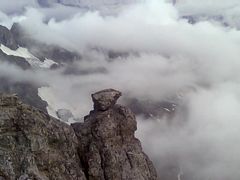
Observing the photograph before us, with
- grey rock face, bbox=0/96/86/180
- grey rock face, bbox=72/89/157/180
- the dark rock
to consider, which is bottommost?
grey rock face, bbox=0/96/86/180

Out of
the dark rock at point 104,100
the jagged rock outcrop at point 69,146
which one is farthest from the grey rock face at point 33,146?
the dark rock at point 104,100

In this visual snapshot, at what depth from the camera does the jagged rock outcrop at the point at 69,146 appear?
51875 mm

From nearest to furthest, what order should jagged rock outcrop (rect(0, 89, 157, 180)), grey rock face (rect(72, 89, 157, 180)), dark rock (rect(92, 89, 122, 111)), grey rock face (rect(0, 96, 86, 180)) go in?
grey rock face (rect(0, 96, 86, 180)), jagged rock outcrop (rect(0, 89, 157, 180)), grey rock face (rect(72, 89, 157, 180)), dark rock (rect(92, 89, 122, 111))

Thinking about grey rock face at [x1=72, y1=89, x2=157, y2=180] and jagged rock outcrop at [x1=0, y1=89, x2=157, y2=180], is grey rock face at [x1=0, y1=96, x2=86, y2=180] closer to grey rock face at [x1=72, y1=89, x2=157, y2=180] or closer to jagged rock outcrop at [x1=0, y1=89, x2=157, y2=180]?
jagged rock outcrop at [x1=0, y1=89, x2=157, y2=180]

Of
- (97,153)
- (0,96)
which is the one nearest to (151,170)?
(97,153)

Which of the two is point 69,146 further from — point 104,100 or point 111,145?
point 104,100

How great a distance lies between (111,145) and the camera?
62750 millimetres

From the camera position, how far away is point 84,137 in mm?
62719

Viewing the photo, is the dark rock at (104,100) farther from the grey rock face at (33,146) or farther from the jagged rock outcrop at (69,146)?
the grey rock face at (33,146)

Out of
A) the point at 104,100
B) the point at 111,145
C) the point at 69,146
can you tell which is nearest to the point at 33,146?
the point at 69,146

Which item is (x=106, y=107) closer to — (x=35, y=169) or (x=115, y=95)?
(x=115, y=95)

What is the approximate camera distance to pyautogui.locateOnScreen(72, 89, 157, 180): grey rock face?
199ft

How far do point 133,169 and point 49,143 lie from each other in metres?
11.4

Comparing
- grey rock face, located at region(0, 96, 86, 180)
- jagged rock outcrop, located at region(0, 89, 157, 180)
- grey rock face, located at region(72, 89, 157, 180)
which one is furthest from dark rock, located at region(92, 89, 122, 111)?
grey rock face, located at region(0, 96, 86, 180)
